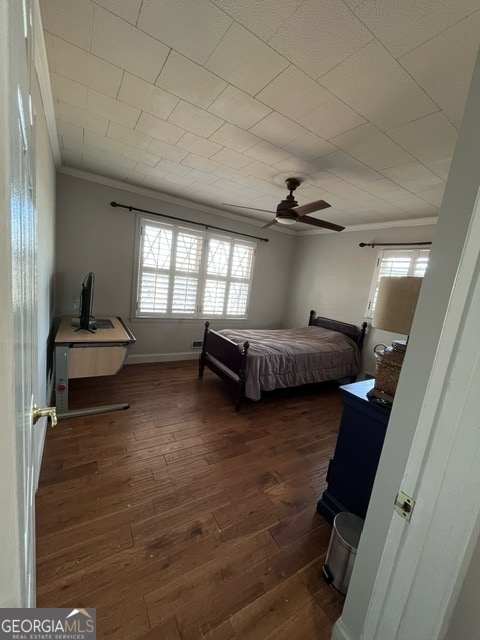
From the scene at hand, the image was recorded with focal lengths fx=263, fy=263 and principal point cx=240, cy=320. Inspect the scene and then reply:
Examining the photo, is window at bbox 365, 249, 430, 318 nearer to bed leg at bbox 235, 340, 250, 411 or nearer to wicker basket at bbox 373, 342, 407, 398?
bed leg at bbox 235, 340, 250, 411

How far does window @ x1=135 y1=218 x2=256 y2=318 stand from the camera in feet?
13.2

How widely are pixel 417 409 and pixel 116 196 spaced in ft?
13.5

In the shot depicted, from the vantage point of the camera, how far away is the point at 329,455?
2414 mm

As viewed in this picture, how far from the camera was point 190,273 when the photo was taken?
4.35 meters

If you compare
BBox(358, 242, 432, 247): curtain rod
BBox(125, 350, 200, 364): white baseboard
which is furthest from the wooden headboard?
BBox(125, 350, 200, 364): white baseboard

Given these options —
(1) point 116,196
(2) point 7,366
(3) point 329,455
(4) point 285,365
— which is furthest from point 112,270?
(2) point 7,366

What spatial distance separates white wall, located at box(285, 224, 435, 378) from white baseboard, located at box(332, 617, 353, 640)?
10.8ft

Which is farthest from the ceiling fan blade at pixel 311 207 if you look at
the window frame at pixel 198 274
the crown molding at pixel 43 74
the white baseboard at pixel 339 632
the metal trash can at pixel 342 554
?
→ the white baseboard at pixel 339 632

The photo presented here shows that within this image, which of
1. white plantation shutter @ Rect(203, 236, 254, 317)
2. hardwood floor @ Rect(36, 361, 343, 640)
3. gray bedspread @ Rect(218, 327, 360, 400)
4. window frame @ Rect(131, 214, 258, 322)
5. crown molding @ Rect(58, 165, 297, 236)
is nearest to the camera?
hardwood floor @ Rect(36, 361, 343, 640)

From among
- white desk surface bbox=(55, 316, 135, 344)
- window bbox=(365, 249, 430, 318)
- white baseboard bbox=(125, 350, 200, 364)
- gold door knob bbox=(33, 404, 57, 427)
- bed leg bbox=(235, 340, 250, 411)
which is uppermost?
window bbox=(365, 249, 430, 318)

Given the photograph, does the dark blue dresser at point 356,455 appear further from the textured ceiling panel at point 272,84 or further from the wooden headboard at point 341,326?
the wooden headboard at point 341,326

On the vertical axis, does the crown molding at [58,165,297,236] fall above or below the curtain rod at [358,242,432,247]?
above

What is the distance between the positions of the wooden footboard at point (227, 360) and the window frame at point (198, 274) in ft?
2.97

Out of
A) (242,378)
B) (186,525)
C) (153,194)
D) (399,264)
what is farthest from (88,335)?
(399,264)
